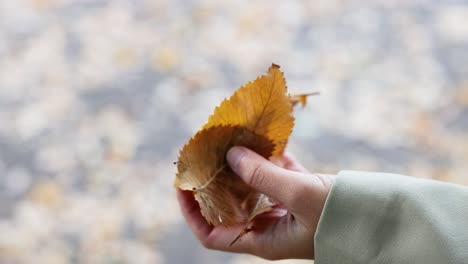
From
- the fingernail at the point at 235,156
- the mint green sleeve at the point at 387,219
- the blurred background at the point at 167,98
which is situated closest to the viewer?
the mint green sleeve at the point at 387,219

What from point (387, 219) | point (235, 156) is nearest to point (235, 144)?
point (235, 156)

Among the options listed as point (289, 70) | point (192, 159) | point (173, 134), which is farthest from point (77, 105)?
point (192, 159)

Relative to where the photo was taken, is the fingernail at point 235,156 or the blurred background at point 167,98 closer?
the fingernail at point 235,156

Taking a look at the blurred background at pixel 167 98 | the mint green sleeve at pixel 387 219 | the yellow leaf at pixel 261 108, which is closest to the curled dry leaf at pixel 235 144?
the yellow leaf at pixel 261 108

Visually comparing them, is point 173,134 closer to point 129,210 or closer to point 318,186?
point 129,210

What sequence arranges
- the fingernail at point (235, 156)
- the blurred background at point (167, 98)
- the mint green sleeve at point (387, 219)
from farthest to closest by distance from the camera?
the blurred background at point (167, 98) → the fingernail at point (235, 156) → the mint green sleeve at point (387, 219)

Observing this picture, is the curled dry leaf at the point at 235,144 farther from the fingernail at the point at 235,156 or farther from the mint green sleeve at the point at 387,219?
the mint green sleeve at the point at 387,219

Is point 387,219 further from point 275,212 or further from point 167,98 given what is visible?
point 167,98
